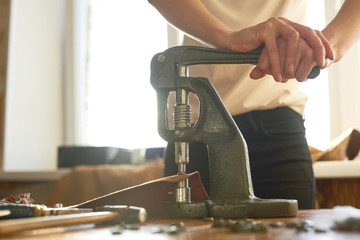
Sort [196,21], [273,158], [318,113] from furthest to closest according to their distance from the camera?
[318,113]
[273,158]
[196,21]

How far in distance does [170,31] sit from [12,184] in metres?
1.26

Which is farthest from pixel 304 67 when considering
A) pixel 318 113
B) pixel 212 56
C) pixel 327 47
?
pixel 318 113

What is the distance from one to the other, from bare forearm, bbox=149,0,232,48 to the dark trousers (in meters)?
0.27

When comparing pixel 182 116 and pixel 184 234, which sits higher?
pixel 182 116

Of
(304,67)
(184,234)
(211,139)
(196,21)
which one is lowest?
(184,234)

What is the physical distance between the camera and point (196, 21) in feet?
2.87

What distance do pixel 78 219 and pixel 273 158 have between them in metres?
0.64

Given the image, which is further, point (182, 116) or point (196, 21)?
point (196, 21)

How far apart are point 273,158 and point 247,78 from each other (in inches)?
7.8

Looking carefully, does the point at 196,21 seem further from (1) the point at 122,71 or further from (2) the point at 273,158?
(1) the point at 122,71

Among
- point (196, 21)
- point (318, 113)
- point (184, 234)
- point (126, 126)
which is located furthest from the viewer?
point (126, 126)

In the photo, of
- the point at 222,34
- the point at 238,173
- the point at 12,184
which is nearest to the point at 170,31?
the point at 12,184

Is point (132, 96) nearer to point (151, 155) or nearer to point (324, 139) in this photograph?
point (151, 155)

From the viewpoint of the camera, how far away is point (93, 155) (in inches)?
103
